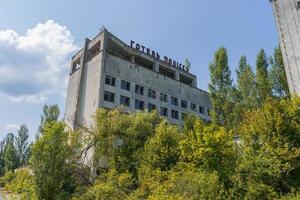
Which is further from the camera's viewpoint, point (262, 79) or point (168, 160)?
point (262, 79)

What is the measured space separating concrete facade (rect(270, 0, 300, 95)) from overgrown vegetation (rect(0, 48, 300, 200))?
3189 millimetres

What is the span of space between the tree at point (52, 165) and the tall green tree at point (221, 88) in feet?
58.1

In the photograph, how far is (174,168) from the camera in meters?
19.0

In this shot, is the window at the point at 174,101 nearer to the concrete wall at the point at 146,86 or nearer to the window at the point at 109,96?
the concrete wall at the point at 146,86

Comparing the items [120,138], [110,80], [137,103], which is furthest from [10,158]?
[120,138]

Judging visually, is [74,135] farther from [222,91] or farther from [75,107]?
[222,91]

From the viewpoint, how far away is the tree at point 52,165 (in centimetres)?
1900

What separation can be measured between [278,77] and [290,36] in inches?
351

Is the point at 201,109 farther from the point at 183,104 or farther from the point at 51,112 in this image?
the point at 51,112

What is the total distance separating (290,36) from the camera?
75.2 ft

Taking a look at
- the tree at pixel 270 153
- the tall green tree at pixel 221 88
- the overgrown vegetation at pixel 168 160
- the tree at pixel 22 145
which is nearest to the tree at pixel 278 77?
the overgrown vegetation at pixel 168 160

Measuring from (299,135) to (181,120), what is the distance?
29.7m

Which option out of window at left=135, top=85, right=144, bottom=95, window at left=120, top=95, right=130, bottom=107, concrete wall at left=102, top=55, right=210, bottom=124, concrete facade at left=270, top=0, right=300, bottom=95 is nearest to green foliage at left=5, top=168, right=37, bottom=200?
concrete wall at left=102, top=55, right=210, bottom=124

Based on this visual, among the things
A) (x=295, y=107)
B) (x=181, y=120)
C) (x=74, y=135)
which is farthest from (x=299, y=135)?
(x=181, y=120)
